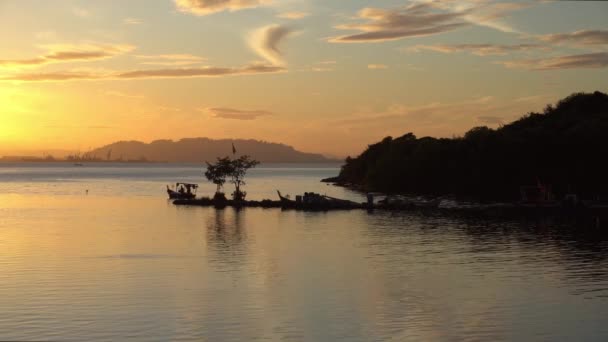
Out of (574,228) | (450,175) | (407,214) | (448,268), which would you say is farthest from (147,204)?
(448,268)

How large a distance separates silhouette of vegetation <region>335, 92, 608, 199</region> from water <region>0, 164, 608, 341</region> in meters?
32.9

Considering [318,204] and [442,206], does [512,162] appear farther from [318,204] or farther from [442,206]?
[318,204]

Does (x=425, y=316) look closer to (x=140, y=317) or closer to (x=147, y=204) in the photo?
(x=140, y=317)

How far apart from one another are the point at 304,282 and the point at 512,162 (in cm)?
7156

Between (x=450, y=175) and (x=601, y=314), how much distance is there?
271ft

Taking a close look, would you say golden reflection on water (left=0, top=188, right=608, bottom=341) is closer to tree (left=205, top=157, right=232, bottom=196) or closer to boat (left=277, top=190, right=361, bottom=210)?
boat (left=277, top=190, right=361, bottom=210)

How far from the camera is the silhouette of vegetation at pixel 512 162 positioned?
316ft

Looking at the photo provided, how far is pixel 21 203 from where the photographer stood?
99812mm

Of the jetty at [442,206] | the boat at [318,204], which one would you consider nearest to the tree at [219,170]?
the jetty at [442,206]

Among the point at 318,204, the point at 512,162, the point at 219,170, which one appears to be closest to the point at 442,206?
the point at 318,204

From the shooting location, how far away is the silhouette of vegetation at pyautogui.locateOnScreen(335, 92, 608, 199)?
96438 millimetres

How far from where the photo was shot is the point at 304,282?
36.2m

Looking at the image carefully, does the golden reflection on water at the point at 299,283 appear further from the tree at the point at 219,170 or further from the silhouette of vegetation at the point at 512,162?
the silhouette of vegetation at the point at 512,162

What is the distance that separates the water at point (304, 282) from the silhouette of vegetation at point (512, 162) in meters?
32.9
